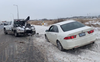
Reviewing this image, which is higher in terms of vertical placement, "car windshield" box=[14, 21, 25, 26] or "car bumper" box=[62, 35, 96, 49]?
"car windshield" box=[14, 21, 25, 26]

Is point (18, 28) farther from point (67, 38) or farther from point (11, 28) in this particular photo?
point (67, 38)

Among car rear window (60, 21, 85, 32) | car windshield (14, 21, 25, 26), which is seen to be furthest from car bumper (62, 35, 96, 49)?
car windshield (14, 21, 25, 26)

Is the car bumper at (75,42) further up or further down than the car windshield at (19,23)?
further down

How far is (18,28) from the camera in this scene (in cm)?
1253

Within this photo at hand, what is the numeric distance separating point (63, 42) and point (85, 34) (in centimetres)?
118

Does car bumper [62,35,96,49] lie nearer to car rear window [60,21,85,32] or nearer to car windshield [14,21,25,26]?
car rear window [60,21,85,32]

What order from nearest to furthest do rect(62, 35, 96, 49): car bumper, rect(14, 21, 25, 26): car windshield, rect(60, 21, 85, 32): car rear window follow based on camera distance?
rect(62, 35, 96, 49): car bumper
rect(60, 21, 85, 32): car rear window
rect(14, 21, 25, 26): car windshield

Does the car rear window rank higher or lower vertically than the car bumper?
higher

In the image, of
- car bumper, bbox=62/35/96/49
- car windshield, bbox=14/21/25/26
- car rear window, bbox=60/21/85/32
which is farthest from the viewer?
car windshield, bbox=14/21/25/26

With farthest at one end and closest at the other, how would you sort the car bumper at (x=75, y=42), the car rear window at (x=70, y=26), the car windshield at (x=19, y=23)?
the car windshield at (x=19, y=23), the car rear window at (x=70, y=26), the car bumper at (x=75, y=42)

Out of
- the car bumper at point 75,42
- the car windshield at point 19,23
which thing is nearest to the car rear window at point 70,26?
the car bumper at point 75,42

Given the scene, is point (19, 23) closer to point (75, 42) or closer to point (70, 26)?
point (70, 26)

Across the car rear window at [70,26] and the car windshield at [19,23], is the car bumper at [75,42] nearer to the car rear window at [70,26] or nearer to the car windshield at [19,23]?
→ the car rear window at [70,26]

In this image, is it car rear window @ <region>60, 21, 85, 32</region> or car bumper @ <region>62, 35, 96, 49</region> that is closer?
car bumper @ <region>62, 35, 96, 49</region>
